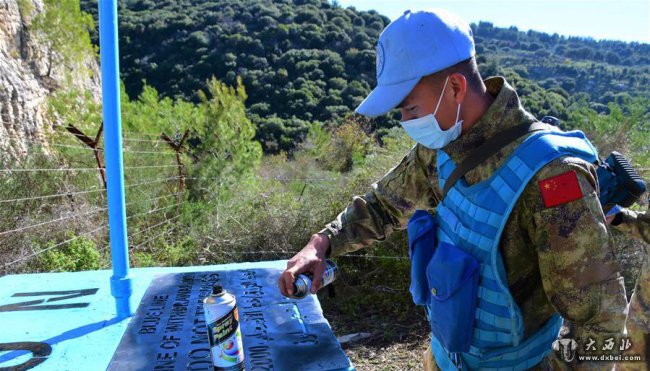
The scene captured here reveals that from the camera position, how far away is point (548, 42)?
54.7 metres

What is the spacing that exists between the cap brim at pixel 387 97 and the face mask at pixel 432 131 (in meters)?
0.09

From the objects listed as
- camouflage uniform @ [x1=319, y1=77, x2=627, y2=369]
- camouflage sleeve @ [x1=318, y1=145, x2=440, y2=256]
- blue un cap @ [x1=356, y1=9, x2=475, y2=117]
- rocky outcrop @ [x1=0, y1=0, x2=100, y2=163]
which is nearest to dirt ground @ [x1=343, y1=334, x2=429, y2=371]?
camouflage sleeve @ [x1=318, y1=145, x2=440, y2=256]

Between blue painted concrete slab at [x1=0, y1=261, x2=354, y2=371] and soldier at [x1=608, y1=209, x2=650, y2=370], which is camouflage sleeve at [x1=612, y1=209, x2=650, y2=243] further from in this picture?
blue painted concrete slab at [x1=0, y1=261, x2=354, y2=371]

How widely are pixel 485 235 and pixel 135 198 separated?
6031 millimetres

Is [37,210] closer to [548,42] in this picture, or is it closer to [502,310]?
[502,310]

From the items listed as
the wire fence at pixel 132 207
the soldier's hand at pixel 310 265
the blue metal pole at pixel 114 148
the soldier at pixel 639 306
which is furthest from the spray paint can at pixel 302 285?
the wire fence at pixel 132 207

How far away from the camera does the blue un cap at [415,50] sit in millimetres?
1242

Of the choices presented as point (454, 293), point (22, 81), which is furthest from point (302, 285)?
point (22, 81)

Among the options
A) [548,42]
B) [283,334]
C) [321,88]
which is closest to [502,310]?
[283,334]

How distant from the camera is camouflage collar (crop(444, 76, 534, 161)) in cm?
129

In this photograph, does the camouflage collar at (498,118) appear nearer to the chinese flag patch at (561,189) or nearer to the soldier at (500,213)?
the soldier at (500,213)

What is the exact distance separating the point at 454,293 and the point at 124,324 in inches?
64.4

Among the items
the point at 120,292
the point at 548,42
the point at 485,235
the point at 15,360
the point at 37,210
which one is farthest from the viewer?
the point at 548,42

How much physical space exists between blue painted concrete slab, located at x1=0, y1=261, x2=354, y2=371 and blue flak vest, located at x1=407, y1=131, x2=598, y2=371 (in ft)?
2.19
